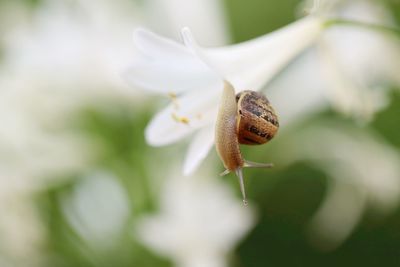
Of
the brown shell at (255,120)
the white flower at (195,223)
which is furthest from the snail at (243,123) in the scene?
the white flower at (195,223)

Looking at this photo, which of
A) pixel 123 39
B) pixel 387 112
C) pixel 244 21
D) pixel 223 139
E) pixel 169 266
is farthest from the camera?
pixel 244 21

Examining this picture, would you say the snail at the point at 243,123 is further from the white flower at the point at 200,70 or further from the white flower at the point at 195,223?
the white flower at the point at 195,223

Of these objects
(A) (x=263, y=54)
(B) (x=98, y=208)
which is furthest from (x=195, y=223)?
(A) (x=263, y=54)

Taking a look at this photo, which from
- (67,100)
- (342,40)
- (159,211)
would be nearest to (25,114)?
(67,100)

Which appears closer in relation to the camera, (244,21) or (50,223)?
(50,223)

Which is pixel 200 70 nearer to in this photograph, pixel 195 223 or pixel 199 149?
pixel 199 149

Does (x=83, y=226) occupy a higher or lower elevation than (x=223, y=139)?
higher

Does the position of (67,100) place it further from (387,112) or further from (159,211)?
(387,112)
